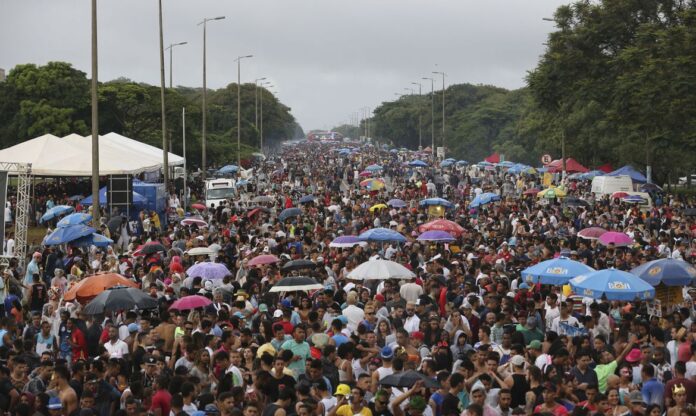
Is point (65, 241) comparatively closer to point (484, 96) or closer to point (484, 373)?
point (484, 373)

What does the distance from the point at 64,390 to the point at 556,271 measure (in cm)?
837

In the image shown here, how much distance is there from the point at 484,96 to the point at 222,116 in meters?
49.0

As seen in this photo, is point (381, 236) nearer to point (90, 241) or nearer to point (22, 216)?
point (90, 241)

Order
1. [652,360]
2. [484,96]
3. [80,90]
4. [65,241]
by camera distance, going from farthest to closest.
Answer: [484,96]
[80,90]
[65,241]
[652,360]

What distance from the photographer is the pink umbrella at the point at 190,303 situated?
1545 cm

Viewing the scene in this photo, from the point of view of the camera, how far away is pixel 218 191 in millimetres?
46188

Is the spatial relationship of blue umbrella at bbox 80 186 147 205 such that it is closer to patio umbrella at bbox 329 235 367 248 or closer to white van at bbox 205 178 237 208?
white van at bbox 205 178 237 208

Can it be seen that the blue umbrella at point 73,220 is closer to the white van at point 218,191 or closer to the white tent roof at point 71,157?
the white tent roof at point 71,157

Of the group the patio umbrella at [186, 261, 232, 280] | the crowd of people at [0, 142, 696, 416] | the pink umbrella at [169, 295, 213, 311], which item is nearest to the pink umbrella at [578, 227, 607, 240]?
the crowd of people at [0, 142, 696, 416]

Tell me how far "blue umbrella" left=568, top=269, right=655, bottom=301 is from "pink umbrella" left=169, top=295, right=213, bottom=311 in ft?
16.3

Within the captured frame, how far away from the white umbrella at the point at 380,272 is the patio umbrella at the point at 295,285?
3.85 ft

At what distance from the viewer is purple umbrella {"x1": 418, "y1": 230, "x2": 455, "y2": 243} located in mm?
24261

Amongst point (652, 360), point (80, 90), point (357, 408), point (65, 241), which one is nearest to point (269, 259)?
point (65, 241)

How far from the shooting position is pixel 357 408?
33.2ft
